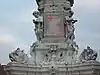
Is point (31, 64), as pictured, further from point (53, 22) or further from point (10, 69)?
point (53, 22)

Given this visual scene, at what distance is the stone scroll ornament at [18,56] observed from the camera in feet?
107

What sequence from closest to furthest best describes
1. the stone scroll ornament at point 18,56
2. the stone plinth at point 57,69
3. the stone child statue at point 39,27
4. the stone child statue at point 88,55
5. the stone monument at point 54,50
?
the stone plinth at point 57,69
the stone monument at point 54,50
the stone child statue at point 88,55
the stone scroll ornament at point 18,56
the stone child statue at point 39,27

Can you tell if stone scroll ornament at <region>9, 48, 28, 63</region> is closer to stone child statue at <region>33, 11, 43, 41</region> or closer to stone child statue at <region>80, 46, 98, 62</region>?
stone child statue at <region>33, 11, 43, 41</region>

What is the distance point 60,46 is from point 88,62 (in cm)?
360

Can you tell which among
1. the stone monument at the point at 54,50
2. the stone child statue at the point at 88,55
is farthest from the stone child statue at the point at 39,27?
the stone child statue at the point at 88,55

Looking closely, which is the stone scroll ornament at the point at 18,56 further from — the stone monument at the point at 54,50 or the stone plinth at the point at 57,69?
the stone plinth at the point at 57,69

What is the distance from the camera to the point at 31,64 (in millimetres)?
32469

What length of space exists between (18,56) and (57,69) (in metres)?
3.77

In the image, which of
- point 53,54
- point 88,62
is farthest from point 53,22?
point 88,62

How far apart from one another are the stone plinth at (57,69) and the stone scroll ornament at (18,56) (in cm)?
64

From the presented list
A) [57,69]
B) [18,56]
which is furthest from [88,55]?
[18,56]

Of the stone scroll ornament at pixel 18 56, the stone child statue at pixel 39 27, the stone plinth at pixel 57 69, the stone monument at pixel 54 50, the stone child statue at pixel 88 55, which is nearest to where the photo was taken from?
the stone plinth at pixel 57 69

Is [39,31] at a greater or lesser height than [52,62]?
greater

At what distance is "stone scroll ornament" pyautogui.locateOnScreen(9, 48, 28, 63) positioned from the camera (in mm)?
32500
